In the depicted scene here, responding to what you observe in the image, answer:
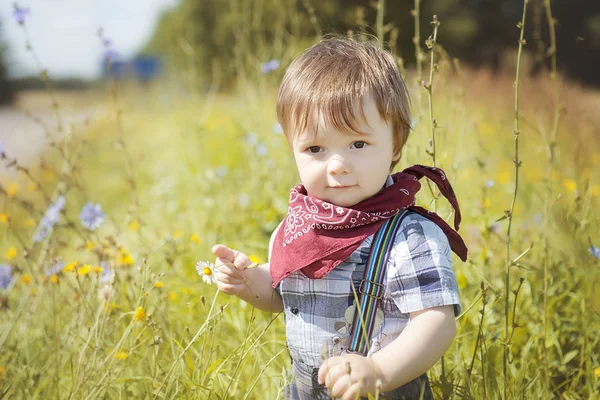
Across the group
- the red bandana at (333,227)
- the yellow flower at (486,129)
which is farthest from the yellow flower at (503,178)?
the red bandana at (333,227)

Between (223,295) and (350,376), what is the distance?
137 centimetres

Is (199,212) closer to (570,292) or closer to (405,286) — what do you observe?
(570,292)

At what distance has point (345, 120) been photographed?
127cm

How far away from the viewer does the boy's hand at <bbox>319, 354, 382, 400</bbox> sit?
1.13 meters

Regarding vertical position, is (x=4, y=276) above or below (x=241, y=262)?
below

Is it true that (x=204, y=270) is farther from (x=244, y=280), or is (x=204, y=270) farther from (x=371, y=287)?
(x=371, y=287)

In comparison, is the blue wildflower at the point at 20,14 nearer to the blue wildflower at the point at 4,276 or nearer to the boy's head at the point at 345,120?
the blue wildflower at the point at 4,276

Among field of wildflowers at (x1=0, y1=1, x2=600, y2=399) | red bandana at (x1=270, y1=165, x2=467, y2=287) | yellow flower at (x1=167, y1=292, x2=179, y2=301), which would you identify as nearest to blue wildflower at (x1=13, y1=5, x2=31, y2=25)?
field of wildflowers at (x1=0, y1=1, x2=600, y2=399)

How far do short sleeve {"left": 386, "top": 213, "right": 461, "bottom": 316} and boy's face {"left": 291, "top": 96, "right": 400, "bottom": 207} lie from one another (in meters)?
0.13

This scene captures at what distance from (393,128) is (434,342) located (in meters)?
0.49

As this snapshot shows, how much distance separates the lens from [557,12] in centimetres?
1302

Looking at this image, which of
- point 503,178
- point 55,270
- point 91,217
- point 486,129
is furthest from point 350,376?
point 486,129

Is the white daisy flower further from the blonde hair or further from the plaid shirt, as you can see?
the blonde hair

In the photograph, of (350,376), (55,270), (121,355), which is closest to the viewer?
(350,376)
